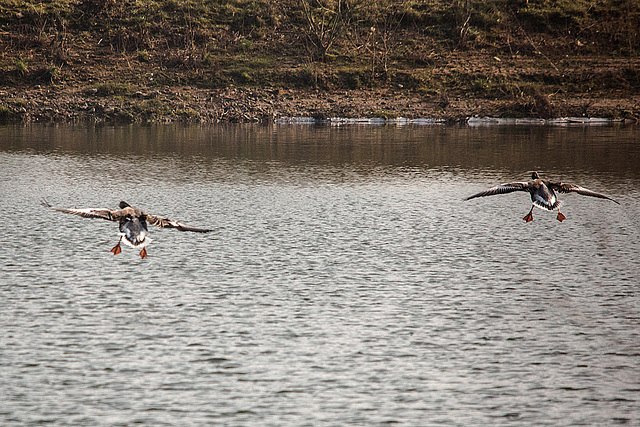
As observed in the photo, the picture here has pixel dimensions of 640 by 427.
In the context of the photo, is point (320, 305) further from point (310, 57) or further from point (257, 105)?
point (310, 57)

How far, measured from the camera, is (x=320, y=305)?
12406mm

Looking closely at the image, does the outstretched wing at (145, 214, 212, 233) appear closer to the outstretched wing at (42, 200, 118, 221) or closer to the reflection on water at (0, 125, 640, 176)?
the outstretched wing at (42, 200, 118, 221)

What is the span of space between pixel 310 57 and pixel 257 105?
21.2 feet

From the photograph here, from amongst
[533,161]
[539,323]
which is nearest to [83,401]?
[539,323]

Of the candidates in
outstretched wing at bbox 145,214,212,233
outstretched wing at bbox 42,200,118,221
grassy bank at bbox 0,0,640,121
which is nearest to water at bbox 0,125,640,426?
outstretched wing at bbox 145,214,212,233

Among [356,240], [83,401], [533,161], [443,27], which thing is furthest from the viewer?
[443,27]

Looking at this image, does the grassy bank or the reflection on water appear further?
the grassy bank

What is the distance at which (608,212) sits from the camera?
66.0 ft

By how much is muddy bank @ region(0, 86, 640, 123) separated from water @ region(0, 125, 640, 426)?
19.6m

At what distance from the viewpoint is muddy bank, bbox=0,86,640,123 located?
145ft

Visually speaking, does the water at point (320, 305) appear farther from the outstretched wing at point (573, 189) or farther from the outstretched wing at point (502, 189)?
the outstretched wing at point (502, 189)

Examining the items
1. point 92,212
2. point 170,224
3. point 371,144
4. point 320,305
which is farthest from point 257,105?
point 92,212

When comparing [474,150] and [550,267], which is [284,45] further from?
[550,267]

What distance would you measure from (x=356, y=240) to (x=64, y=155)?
16671mm
